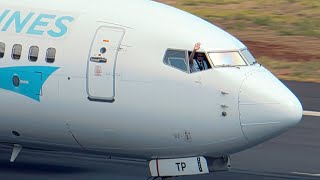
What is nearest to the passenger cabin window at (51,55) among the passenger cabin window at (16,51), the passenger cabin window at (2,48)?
the passenger cabin window at (16,51)

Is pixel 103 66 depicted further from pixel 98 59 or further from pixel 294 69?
pixel 294 69

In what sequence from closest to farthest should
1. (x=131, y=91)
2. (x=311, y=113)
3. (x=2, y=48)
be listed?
(x=131, y=91) → (x=2, y=48) → (x=311, y=113)

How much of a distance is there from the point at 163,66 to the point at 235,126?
5.42 ft

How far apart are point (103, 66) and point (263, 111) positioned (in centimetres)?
293

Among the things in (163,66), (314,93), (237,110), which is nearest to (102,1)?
(163,66)

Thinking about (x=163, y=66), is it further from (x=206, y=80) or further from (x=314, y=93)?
(x=314, y=93)

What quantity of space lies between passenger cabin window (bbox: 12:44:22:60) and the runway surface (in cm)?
339

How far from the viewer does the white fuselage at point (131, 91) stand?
19297 millimetres

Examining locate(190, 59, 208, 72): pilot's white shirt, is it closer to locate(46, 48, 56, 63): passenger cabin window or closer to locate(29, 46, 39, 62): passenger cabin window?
locate(46, 48, 56, 63): passenger cabin window

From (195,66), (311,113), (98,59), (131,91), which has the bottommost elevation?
(131,91)

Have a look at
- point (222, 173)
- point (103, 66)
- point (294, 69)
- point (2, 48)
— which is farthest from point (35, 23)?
point (294, 69)

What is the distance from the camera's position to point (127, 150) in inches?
795

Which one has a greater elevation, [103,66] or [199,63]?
[103,66]

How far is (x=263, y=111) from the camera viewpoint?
19.1 metres
